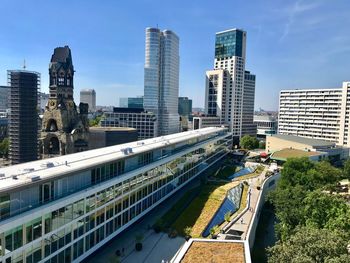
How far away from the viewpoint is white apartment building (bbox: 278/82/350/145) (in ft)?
470

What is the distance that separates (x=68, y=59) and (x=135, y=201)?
59.6 meters

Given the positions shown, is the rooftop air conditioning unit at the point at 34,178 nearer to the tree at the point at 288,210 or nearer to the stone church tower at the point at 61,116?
the tree at the point at 288,210

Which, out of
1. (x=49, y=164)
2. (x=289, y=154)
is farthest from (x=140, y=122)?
(x=49, y=164)

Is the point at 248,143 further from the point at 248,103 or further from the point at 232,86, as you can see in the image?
the point at 248,103

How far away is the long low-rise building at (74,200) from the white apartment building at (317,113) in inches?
4517

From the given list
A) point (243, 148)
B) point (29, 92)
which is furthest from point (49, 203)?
point (243, 148)

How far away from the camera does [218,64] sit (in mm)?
171375

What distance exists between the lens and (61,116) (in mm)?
87438

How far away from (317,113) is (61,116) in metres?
119

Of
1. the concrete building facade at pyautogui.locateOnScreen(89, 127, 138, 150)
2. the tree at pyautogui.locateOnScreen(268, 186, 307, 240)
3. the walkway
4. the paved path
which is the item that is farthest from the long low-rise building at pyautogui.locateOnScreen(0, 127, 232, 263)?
the concrete building facade at pyautogui.locateOnScreen(89, 127, 138, 150)

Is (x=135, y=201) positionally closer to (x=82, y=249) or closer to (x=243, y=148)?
(x=82, y=249)

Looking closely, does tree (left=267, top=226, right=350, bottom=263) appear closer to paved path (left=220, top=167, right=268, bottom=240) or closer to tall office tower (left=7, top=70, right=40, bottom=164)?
paved path (left=220, top=167, right=268, bottom=240)

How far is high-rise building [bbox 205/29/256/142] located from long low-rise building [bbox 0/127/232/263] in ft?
364

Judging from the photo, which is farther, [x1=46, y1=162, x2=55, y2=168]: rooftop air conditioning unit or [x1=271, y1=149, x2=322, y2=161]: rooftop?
[x1=271, y1=149, x2=322, y2=161]: rooftop
